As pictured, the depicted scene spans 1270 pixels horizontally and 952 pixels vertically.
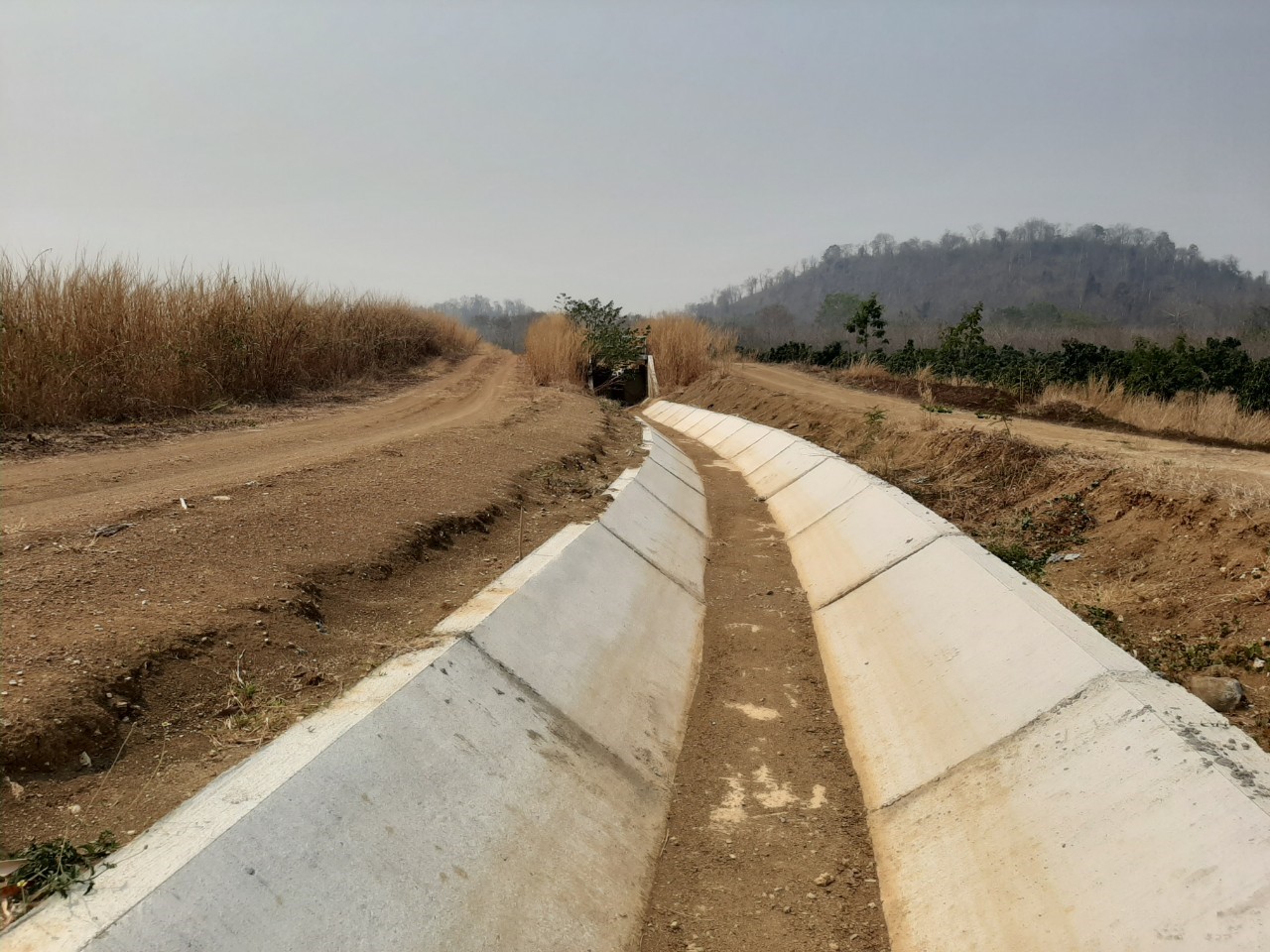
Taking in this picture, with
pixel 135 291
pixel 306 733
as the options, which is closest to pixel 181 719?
pixel 306 733

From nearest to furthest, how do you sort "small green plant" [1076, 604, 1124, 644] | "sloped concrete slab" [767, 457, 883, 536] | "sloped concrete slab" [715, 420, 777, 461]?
"small green plant" [1076, 604, 1124, 644] < "sloped concrete slab" [767, 457, 883, 536] < "sloped concrete slab" [715, 420, 777, 461]

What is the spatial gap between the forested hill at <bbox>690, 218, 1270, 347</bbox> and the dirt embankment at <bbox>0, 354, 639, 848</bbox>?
85.3 meters

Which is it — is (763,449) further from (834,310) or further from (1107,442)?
(834,310)

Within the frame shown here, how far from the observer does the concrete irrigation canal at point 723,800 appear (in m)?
1.97

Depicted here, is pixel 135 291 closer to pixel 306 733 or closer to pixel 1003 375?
pixel 306 733

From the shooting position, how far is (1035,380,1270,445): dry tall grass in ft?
31.3

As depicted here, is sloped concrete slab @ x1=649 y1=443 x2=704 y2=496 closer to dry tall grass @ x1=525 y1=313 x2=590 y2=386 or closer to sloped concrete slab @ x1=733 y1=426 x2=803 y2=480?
sloped concrete slab @ x1=733 y1=426 x2=803 y2=480

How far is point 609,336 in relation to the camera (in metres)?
20.1

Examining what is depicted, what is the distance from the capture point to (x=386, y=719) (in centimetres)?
256

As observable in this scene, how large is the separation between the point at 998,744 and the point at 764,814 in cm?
98

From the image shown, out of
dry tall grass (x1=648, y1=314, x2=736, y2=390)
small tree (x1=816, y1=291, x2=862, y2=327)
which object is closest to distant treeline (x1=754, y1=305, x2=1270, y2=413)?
dry tall grass (x1=648, y1=314, x2=736, y2=390)

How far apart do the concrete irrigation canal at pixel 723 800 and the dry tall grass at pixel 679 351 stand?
17.7 m

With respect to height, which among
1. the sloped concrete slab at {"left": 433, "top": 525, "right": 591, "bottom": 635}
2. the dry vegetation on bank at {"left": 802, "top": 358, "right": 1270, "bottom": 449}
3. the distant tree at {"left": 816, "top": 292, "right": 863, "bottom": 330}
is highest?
the distant tree at {"left": 816, "top": 292, "right": 863, "bottom": 330}

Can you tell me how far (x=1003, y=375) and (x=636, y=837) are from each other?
1490 centimetres
